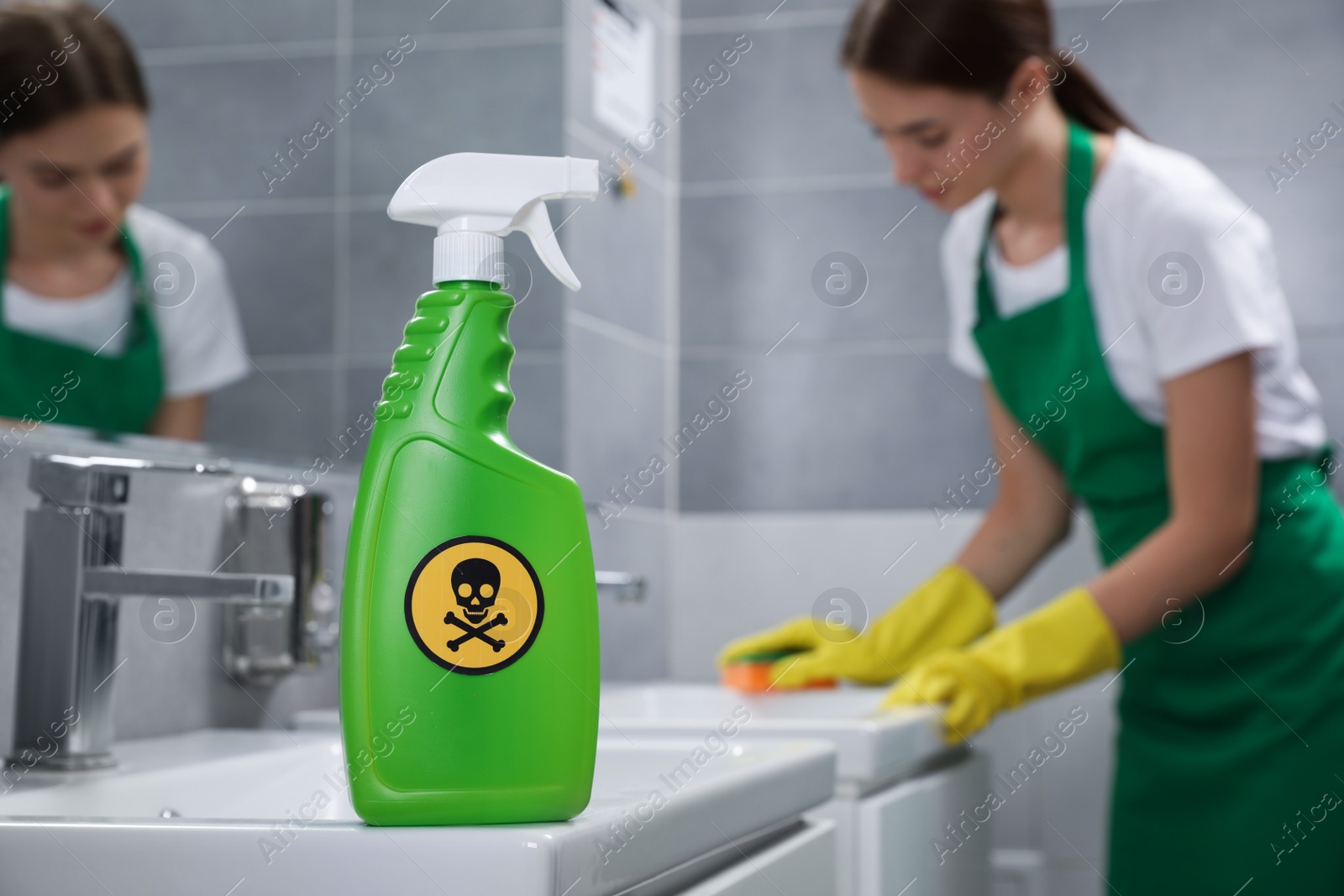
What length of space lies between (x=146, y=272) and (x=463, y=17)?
582 millimetres

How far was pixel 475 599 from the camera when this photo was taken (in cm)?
49

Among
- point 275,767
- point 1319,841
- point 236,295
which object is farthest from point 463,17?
point 1319,841

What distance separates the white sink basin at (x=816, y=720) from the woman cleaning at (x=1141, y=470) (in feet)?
0.22

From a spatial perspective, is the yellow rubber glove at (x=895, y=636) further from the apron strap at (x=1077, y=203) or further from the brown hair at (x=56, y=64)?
the brown hair at (x=56, y=64)

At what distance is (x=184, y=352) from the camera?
1.05 meters

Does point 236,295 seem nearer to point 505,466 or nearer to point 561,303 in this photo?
point 561,303

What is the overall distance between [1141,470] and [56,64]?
1.09m

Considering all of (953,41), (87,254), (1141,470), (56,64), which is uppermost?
(953,41)

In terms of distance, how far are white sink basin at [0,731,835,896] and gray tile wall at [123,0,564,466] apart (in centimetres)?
44

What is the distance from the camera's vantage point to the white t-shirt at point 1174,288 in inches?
53.7

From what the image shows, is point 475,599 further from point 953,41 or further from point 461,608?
point 953,41

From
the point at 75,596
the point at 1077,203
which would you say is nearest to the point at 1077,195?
the point at 1077,203

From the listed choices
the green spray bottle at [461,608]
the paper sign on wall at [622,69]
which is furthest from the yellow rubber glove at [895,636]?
the green spray bottle at [461,608]

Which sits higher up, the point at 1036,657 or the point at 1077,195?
the point at 1077,195
